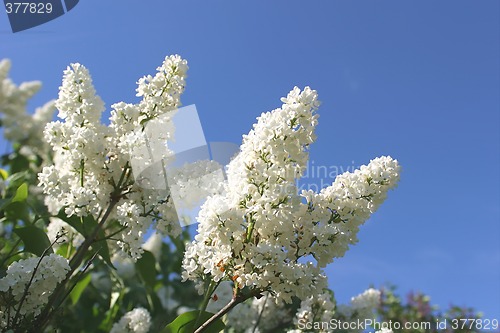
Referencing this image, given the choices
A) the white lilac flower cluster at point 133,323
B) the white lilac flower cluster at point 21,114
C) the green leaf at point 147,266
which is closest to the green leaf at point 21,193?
the green leaf at point 147,266

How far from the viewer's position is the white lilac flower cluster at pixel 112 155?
288 centimetres

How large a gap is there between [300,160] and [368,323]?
2369 millimetres

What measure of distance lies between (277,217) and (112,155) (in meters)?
1.23

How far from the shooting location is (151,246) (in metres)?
7.16

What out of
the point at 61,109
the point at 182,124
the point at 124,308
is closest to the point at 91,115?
the point at 61,109

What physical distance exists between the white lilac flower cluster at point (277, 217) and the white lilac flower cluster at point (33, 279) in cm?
57

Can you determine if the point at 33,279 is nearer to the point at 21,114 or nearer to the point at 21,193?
the point at 21,193

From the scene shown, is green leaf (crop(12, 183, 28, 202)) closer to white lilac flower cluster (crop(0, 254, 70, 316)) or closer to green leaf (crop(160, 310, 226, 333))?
white lilac flower cluster (crop(0, 254, 70, 316))

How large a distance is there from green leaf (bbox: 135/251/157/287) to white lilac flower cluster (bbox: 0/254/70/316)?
5.46 feet

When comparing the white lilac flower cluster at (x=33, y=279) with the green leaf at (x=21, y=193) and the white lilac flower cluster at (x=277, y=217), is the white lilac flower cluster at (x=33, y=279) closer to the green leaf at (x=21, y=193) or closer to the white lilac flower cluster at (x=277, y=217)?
the white lilac flower cluster at (x=277, y=217)

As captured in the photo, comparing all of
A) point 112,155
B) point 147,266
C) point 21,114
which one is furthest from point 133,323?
point 21,114

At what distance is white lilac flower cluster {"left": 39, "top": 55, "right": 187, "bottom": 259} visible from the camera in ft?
9.46

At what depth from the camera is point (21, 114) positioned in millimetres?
8836

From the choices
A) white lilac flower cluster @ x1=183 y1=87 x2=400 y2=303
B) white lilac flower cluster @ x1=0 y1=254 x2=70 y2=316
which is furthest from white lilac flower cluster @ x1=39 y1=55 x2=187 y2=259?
white lilac flower cluster @ x1=183 y1=87 x2=400 y2=303
